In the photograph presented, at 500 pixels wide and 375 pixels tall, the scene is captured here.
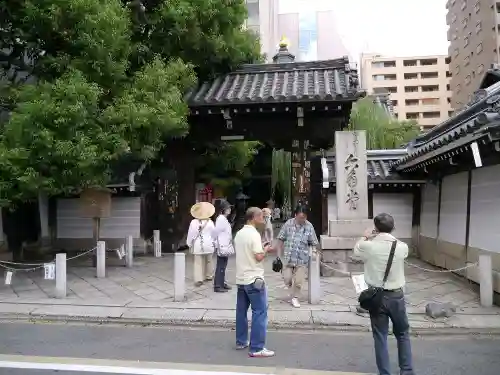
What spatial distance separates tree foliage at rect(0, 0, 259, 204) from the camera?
26.2ft

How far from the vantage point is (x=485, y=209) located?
355 inches

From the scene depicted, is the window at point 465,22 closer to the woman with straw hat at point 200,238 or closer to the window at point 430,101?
the window at point 430,101

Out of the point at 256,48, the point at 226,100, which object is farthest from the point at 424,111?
the point at 226,100

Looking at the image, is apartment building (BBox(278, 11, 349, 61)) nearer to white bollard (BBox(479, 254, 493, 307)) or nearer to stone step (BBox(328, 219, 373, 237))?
stone step (BBox(328, 219, 373, 237))

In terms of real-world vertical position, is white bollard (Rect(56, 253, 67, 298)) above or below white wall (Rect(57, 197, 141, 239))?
below

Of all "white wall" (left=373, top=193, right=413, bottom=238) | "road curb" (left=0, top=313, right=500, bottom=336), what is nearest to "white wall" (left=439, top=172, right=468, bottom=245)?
"white wall" (left=373, top=193, right=413, bottom=238)

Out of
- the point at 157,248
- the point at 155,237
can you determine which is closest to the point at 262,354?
the point at 157,248

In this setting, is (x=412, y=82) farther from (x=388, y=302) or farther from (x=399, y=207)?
(x=388, y=302)

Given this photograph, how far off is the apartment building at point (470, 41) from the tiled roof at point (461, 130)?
35.5 meters

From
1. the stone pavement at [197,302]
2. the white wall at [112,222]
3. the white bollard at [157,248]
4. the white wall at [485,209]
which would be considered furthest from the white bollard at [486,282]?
the white wall at [112,222]

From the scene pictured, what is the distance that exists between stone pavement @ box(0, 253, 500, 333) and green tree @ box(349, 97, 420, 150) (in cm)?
1312

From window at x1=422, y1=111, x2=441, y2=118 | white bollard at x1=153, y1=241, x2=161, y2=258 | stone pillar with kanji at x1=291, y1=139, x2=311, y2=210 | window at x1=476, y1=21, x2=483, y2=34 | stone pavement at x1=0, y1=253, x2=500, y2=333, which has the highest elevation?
window at x1=476, y1=21, x2=483, y2=34

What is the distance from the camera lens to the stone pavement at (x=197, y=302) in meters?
6.75

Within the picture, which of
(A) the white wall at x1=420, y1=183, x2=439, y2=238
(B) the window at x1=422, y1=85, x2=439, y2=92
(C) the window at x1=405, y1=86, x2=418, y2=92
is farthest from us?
(C) the window at x1=405, y1=86, x2=418, y2=92
